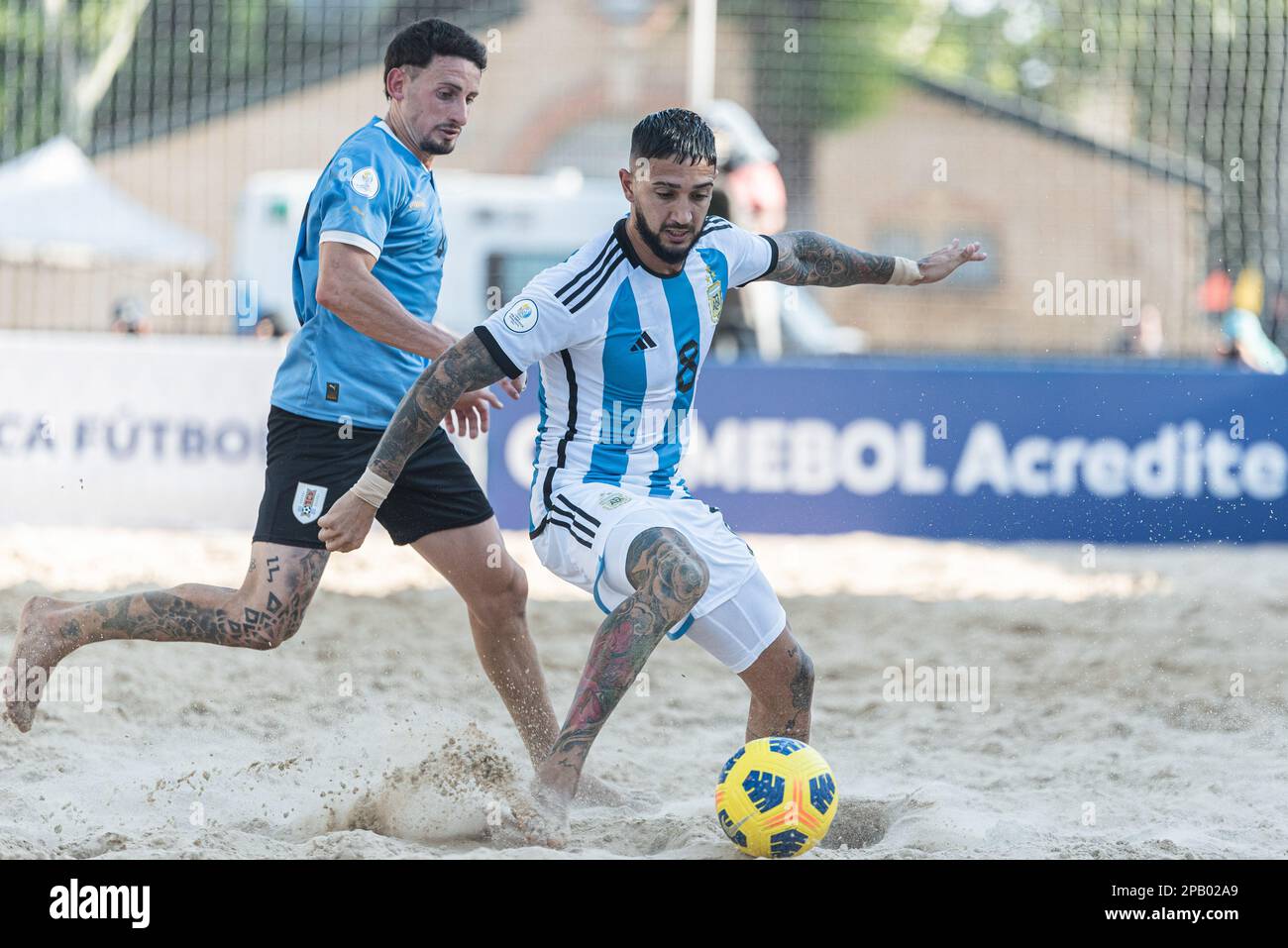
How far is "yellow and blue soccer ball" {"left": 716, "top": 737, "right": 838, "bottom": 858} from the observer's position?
3.72 m

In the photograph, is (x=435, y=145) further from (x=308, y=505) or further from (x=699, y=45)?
(x=699, y=45)

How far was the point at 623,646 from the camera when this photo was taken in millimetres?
3713

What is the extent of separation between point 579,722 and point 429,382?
0.93 meters

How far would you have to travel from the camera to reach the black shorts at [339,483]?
4.15 meters

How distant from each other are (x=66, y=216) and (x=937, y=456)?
11.1 metres

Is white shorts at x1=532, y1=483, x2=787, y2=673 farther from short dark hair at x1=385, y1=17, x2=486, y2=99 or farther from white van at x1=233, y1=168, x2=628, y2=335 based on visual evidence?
white van at x1=233, y1=168, x2=628, y2=335

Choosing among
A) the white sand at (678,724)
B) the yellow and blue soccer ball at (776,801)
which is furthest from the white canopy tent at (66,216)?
the yellow and blue soccer ball at (776,801)

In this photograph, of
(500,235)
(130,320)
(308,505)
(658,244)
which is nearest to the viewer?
(658,244)

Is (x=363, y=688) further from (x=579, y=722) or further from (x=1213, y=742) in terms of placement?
(x=1213, y=742)

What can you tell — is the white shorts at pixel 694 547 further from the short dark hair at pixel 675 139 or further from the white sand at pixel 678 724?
the short dark hair at pixel 675 139

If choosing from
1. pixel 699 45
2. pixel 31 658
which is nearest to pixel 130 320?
pixel 699 45

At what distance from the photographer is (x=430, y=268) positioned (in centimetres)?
438

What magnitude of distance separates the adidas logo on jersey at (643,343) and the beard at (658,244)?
0.20 m

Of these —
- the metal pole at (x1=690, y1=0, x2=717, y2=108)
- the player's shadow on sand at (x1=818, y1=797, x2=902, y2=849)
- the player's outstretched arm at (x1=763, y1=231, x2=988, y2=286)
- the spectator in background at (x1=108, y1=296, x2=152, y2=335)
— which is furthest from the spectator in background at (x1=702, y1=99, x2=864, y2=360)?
the player's shadow on sand at (x1=818, y1=797, x2=902, y2=849)
